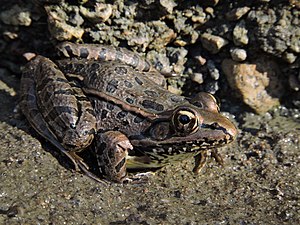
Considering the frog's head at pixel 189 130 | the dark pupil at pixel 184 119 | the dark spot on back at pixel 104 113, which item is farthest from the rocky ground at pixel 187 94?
the dark pupil at pixel 184 119

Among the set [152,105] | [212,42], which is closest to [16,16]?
[152,105]

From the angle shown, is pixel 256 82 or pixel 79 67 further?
pixel 256 82

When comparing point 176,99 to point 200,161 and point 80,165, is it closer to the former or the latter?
point 200,161

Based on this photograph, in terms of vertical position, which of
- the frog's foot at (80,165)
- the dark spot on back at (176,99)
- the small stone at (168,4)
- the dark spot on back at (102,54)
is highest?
the small stone at (168,4)

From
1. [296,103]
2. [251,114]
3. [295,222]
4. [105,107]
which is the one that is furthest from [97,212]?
[296,103]


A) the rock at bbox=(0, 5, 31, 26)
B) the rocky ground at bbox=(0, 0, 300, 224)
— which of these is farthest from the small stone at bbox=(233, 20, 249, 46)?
the rock at bbox=(0, 5, 31, 26)

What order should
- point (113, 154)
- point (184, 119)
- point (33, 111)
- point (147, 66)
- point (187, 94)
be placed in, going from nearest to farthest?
point (184, 119), point (113, 154), point (33, 111), point (147, 66), point (187, 94)

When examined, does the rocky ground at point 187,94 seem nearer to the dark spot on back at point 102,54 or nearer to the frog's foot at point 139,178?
the frog's foot at point 139,178
